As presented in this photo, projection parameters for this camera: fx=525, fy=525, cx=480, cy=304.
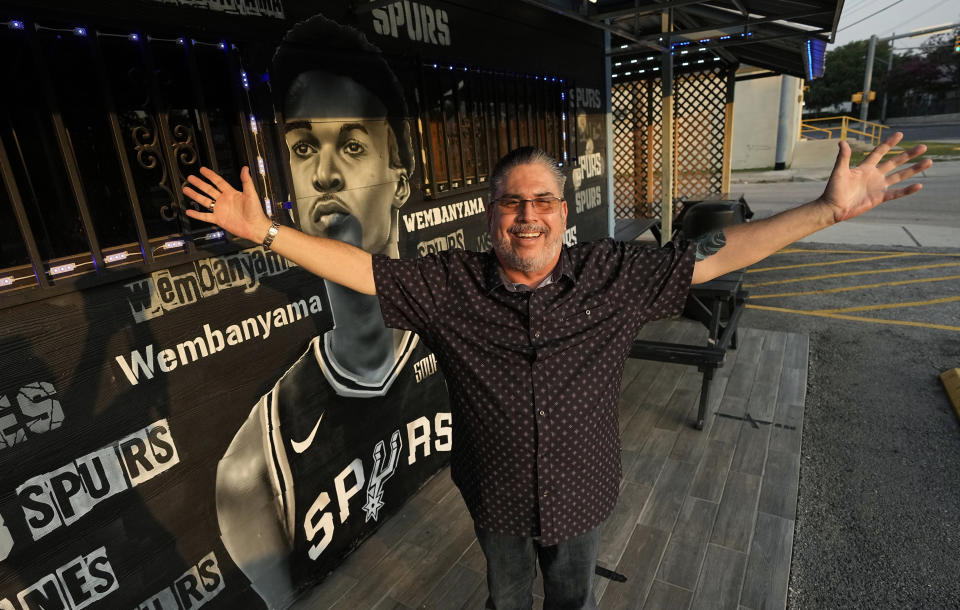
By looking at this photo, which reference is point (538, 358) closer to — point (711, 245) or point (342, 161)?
point (711, 245)

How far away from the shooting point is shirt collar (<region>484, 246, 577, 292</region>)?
181 centimetres

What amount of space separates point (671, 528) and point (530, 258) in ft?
7.48

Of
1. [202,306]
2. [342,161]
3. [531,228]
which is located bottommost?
[202,306]

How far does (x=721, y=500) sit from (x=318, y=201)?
3.07m

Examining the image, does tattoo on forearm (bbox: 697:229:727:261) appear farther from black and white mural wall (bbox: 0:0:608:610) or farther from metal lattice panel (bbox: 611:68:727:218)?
metal lattice panel (bbox: 611:68:727:218)

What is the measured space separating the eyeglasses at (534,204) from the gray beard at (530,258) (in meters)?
0.07

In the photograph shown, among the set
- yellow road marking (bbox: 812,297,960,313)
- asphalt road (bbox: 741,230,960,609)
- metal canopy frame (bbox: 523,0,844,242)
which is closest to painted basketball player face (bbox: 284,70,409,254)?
metal canopy frame (bbox: 523,0,844,242)

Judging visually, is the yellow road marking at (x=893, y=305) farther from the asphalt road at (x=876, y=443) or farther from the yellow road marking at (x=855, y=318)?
the yellow road marking at (x=855, y=318)

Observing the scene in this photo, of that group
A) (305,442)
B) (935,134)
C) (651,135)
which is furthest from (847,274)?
(935,134)

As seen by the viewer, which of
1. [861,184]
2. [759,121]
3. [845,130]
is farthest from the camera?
[845,130]

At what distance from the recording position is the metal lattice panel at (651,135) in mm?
9820

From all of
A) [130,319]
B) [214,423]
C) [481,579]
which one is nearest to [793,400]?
[481,579]

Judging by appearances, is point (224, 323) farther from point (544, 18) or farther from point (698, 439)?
point (544, 18)

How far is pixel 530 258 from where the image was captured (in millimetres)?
1766
